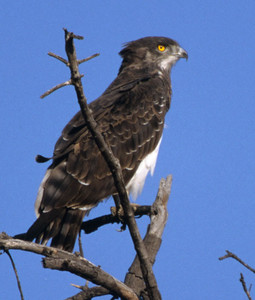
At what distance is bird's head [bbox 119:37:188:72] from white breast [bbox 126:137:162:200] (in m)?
2.02

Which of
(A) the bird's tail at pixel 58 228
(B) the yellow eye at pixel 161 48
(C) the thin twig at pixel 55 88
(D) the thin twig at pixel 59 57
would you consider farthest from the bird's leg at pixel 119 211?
(D) the thin twig at pixel 59 57

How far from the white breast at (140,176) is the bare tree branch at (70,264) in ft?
6.93

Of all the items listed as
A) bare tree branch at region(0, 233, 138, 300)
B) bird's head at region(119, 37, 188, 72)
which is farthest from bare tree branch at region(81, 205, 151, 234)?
bird's head at region(119, 37, 188, 72)

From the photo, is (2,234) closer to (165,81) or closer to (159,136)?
(159,136)

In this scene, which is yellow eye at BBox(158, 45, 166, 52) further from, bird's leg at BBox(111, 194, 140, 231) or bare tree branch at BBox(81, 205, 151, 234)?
bare tree branch at BBox(81, 205, 151, 234)

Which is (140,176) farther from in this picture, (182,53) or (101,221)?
(182,53)

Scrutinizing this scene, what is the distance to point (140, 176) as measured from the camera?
21.6ft

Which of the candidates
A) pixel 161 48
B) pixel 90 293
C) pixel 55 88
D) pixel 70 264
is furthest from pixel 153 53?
pixel 55 88

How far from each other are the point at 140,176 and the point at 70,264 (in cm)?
266

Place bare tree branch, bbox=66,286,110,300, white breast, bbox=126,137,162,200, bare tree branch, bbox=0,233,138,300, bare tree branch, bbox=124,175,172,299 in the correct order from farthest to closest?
white breast, bbox=126,137,162,200, bare tree branch, bbox=124,175,172,299, bare tree branch, bbox=66,286,110,300, bare tree branch, bbox=0,233,138,300

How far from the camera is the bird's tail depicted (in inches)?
213

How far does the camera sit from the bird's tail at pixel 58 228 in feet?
17.8

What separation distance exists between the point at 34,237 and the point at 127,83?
117 inches

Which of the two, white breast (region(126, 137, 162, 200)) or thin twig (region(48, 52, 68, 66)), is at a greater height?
white breast (region(126, 137, 162, 200))
